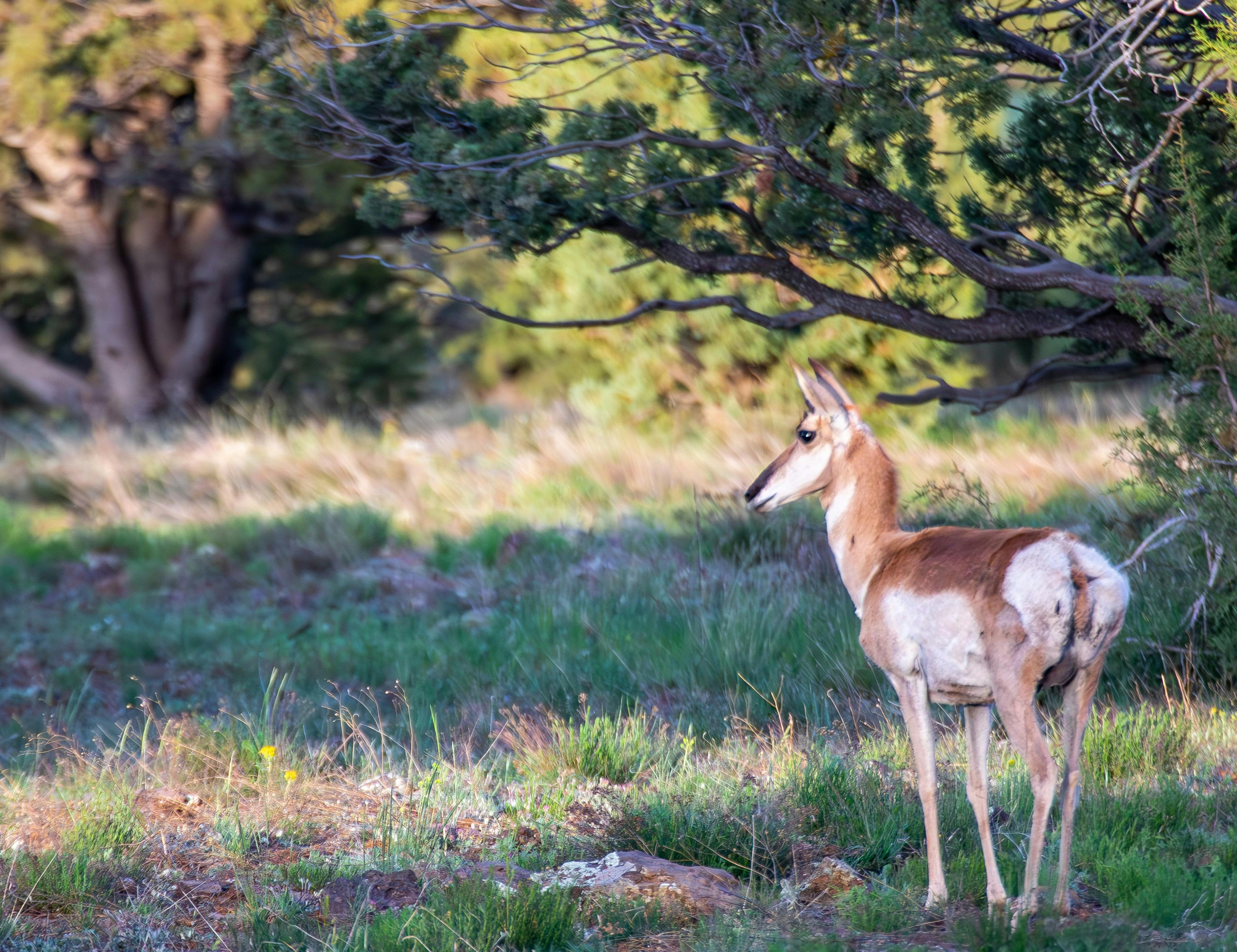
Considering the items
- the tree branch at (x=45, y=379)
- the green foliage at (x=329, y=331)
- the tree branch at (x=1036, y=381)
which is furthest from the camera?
the green foliage at (x=329, y=331)

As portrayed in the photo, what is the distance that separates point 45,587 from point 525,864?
24.7 ft

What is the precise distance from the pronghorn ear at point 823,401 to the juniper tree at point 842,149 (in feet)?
6.22

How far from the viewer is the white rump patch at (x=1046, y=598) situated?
344 cm

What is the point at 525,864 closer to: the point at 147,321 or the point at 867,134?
the point at 867,134

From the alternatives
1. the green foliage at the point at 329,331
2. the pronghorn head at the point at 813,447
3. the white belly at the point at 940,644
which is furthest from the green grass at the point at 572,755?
the green foliage at the point at 329,331

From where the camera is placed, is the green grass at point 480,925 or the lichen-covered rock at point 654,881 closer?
the green grass at point 480,925

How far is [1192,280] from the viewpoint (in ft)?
18.3

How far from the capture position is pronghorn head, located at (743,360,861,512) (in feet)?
13.5

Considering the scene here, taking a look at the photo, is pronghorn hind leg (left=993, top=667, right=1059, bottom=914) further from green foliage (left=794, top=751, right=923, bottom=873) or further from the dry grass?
the dry grass

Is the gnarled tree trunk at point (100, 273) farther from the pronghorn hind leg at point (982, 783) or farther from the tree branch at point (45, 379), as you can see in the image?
the pronghorn hind leg at point (982, 783)

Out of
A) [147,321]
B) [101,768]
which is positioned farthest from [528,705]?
[147,321]

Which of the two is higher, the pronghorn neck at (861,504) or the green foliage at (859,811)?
the pronghorn neck at (861,504)

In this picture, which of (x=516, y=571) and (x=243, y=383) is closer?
(x=516, y=571)

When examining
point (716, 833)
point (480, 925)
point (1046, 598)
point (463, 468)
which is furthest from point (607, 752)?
point (463, 468)
